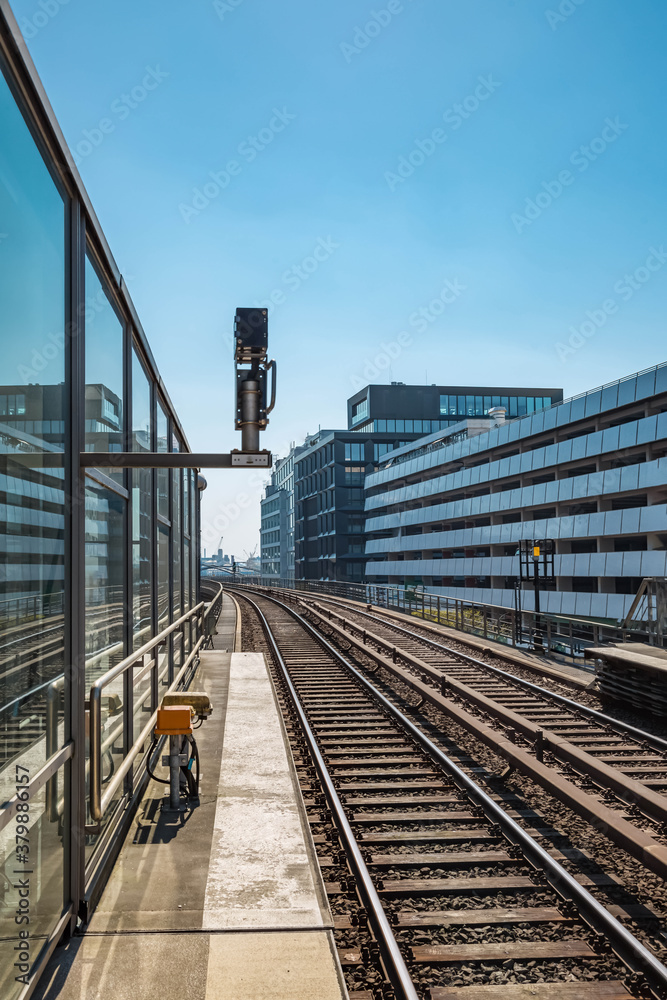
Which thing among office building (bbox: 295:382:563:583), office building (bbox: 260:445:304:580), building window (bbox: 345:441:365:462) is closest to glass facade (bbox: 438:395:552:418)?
office building (bbox: 295:382:563:583)

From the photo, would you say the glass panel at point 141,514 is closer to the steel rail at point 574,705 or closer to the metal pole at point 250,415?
the metal pole at point 250,415

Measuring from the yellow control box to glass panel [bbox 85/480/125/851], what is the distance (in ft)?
2.45

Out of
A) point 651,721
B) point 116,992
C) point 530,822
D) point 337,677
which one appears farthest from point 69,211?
point 337,677

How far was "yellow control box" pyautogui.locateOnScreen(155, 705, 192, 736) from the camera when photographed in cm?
755

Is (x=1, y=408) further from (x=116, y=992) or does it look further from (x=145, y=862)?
(x=145, y=862)

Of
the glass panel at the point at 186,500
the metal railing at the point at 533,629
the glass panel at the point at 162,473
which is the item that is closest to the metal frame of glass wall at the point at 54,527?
the glass panel at the point at 162,473

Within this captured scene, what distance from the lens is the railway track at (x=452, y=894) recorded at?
492 centimetres

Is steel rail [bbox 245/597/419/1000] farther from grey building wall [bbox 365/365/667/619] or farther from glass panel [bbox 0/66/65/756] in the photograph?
grey building wall [bbox 365/365/667/619]

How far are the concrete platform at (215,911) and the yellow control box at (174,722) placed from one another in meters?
0.82

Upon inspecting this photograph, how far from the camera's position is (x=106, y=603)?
6.04m

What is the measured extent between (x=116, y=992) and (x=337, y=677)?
1350 centimetres

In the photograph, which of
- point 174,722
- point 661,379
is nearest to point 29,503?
point 174,722

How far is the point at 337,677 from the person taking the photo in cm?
1778

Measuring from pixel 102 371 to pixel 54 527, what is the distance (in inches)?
66.0
